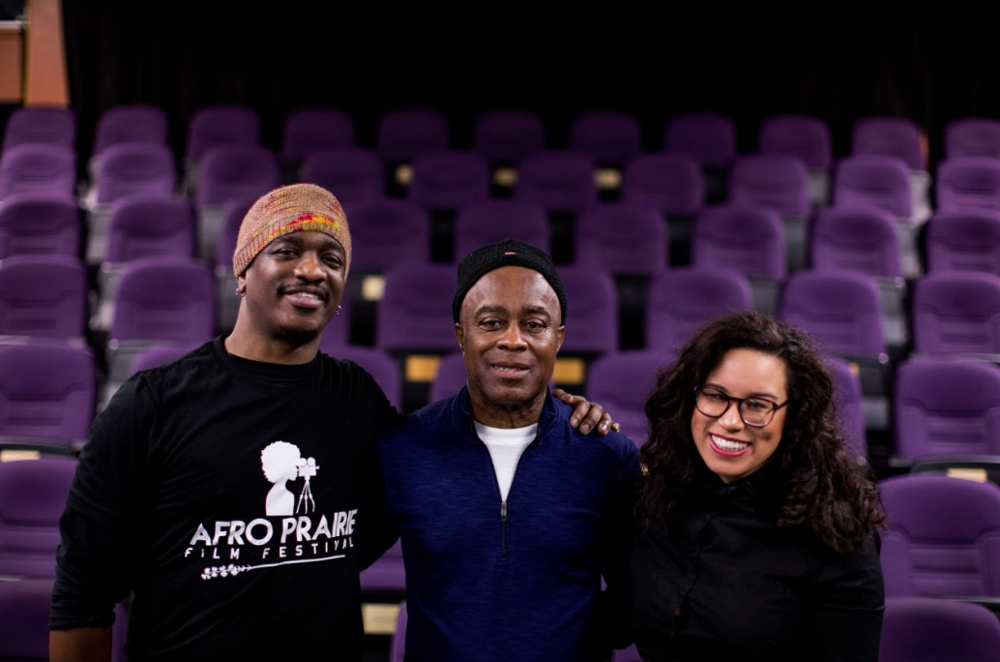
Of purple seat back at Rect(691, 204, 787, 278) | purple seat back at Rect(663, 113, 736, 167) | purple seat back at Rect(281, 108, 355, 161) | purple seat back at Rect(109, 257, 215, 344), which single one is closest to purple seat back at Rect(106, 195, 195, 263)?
purple seat back at Rect(109, 257, 215, 344)

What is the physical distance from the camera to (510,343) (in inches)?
57.7

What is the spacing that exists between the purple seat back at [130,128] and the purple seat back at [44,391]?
123 inches

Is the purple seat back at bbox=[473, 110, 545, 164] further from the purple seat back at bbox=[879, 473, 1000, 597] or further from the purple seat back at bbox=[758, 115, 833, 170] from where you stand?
the purple seat back at bbox=[879, 473, 1000, 597]

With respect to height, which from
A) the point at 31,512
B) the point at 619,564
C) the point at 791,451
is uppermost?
the point at 791,451

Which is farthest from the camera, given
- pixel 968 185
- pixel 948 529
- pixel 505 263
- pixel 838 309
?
pixel 968 185

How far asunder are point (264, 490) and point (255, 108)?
20.1 feet

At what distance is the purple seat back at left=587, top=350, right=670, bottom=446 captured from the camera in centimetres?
313

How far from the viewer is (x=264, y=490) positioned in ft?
4.45

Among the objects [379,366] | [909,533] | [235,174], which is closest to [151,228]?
[235,174]

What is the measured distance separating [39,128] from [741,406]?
6.23 metres

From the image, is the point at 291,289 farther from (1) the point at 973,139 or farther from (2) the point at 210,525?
(1) the point at 973,139

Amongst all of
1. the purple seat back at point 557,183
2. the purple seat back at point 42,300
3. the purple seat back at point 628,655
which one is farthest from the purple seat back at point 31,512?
the purple seat back at point 557,183

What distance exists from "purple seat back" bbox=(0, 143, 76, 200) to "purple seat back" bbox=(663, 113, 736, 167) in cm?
408

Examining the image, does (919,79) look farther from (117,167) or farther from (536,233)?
(117,167)
